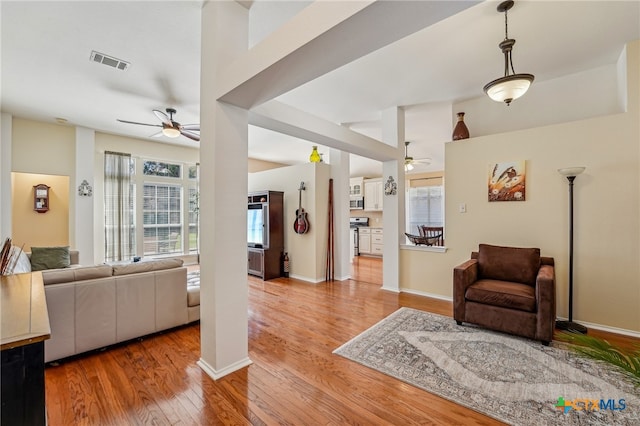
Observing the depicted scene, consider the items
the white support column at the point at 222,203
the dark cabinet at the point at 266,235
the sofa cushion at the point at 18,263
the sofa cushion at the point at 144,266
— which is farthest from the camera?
the dark cabinet at the point at 266,235

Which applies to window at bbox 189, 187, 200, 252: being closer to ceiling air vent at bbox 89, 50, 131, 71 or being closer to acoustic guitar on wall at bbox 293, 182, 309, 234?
acoustic guitar on wall at bbox 293, 182, 309, 234

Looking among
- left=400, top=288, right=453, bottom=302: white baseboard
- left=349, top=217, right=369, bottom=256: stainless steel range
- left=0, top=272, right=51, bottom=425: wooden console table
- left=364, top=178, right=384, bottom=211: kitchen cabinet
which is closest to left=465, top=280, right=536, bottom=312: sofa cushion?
left=400, top=288, right=453, bottom=302: white baseboard

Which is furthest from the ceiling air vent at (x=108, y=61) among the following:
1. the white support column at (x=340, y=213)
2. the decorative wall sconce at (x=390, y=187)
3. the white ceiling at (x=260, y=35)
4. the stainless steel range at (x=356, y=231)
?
the stainless steel range at (x=356, y=231)

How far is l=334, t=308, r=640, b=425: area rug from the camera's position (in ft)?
5.85

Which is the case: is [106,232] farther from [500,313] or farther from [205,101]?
[500,313]

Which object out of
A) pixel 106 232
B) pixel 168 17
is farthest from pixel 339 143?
pixel 106 232

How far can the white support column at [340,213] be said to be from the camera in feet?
17.3

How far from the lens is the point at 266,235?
5.36 meters

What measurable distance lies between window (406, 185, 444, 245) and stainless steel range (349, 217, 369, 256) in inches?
54.6

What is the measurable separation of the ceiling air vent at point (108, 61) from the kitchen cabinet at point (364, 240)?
6.68m

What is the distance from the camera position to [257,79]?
73.1 inches

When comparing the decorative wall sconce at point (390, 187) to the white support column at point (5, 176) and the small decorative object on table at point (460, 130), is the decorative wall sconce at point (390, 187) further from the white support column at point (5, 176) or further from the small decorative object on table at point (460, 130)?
the white support column at point (5, 176)

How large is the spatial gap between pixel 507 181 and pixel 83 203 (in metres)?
7.07

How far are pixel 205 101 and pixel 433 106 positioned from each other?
11.8 ft
